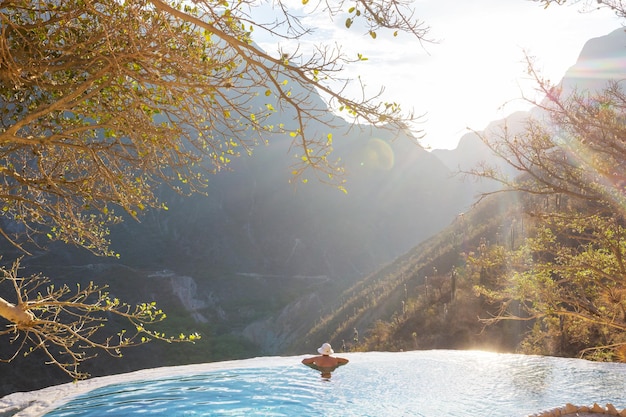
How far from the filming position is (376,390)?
8117 mm

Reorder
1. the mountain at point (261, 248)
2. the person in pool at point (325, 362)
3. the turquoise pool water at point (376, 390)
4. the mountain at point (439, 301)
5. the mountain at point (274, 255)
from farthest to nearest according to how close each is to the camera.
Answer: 1. the mountain at point (261, 248)
2. the mountain at point (274, 255)
3. the mountain at point (439, 301)
4. the person in pool at point (325, 362)
5. the turquoise pool water at point (376, 390)

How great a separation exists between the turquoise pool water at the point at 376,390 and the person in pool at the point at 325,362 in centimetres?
13

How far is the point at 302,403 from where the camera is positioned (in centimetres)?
776

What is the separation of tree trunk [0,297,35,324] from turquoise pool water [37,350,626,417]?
395cm

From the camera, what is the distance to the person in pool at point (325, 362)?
9.37 meters

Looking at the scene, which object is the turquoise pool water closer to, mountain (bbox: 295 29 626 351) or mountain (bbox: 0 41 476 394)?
mountain (bbox: 295 29 626 351)

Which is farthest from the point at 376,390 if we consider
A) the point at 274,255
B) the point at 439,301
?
the point at 274,255

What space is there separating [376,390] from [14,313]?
619 cm

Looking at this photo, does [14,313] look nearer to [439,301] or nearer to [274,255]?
[439,301]

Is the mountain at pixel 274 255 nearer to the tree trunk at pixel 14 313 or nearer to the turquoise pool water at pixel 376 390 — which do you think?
the turquoise pool water at pixel 376 390

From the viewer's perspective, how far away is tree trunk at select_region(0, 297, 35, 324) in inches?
132

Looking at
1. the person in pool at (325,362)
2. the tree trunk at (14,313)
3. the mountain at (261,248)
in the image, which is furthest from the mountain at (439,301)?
the mountain at (261,248)

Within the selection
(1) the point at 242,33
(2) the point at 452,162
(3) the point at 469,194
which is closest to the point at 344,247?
(3) the point at 469,194

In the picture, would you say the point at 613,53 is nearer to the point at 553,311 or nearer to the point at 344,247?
the point at 344,247
